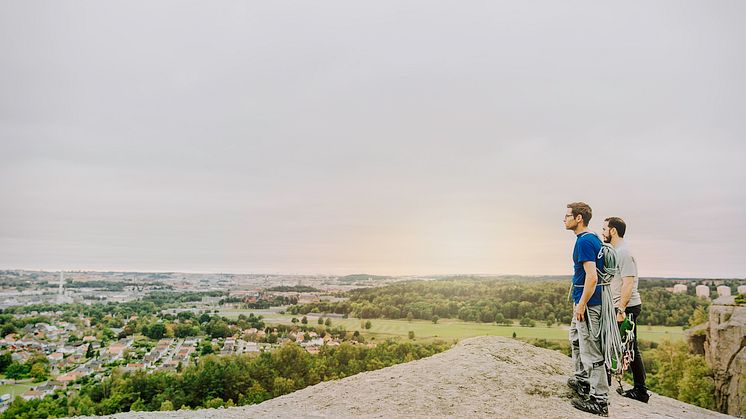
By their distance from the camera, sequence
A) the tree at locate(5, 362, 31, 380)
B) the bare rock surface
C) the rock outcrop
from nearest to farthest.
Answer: the bare rock surface
the rock outcrop
the tree at locate(5, 362, 31, 380)

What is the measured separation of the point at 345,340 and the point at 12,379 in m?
16.7

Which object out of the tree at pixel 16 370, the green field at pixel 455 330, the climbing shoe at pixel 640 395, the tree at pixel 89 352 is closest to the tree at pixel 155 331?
the tree at pixel 89 352

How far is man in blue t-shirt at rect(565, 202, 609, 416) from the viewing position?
21.3 feet

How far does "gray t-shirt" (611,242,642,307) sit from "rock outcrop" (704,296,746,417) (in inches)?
510

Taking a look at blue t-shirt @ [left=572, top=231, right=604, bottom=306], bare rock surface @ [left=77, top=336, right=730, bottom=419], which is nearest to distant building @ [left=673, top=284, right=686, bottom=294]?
bare rock surface @ [left=77, top=336, right=730, bottom=419]

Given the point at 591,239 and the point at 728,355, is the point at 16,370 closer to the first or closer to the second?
the point at 591,239

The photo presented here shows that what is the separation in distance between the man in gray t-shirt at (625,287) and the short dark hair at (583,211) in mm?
1320

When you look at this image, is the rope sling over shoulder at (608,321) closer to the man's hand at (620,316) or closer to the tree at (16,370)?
the man's hand at (620,316)

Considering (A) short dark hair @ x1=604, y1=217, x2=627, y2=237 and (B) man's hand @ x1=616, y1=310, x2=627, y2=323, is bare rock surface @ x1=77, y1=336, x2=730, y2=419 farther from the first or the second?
(A) short dark hair @ x1=604, y1=217, x2=627, y2=237

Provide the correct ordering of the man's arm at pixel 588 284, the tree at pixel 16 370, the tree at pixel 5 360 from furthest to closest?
the tree at pixel 5 360, the tree at pixel 16 370, the man's arm at pixel 588 284

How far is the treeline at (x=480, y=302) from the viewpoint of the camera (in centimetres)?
2608

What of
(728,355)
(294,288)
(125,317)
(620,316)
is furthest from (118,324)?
(728,355)

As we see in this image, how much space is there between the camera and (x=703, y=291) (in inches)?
1236

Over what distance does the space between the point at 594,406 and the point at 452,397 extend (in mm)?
2149
